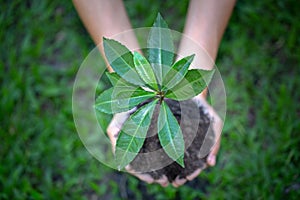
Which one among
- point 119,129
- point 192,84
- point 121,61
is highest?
point 121,61

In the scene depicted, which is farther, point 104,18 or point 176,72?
point 104,18

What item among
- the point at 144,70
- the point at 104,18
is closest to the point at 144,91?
the point at 144,70

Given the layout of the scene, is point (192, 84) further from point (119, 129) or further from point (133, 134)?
point (119, 129)

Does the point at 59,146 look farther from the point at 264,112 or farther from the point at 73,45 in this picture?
the point at 264,112

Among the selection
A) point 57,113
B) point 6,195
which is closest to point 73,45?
point 57,113

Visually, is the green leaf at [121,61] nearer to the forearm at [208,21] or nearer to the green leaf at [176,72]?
the green leaf at [176,72]
